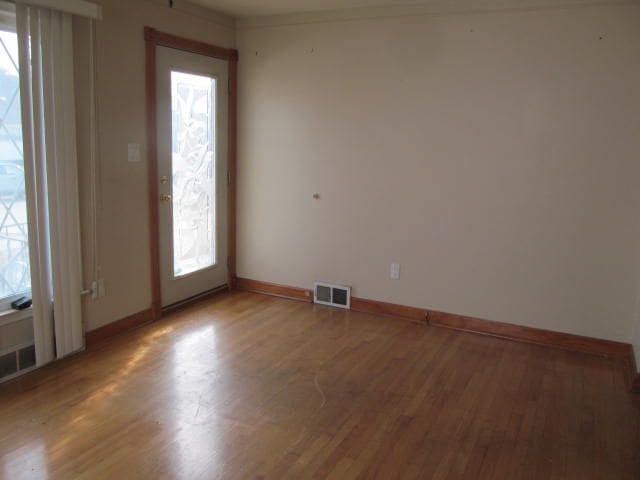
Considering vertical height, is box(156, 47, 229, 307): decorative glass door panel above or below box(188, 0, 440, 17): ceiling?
below

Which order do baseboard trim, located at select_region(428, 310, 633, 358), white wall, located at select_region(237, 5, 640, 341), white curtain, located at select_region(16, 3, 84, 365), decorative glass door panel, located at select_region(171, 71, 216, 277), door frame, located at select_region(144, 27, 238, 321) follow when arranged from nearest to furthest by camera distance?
1. white curtain, located at select_region(16, 3, 84, 365)
2. white wall, located at select_region(237, 5, 640, 341)
3. baseboard trim, located at select_region(428, 310, 633, 358)
4. door frame, located at select_region(144, 27, 238, 321)
5. decorative glass door panel, located at select_region(171, 71, 216, 277)

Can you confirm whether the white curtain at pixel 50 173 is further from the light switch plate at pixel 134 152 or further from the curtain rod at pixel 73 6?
the light switch plate at pixel 134 152

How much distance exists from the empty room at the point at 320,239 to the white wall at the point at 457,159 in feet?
0.05

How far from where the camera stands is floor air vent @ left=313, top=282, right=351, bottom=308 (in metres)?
4.55

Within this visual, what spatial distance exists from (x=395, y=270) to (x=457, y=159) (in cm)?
100

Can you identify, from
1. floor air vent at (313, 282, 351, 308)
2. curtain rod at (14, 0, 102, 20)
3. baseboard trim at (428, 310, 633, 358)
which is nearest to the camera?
curtain rod at (14, 0, 102, 20)

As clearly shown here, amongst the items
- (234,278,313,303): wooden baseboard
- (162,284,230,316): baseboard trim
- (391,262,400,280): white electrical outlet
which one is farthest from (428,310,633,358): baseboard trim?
(162,284,230,316): baseboard trim

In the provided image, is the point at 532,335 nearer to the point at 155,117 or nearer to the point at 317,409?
the point at 317,409

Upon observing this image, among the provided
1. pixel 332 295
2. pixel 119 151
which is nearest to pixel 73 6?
pixel 119 151

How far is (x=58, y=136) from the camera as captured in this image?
316cm

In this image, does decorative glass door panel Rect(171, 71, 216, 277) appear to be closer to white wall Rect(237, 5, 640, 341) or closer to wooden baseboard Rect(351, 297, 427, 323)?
white wall Rect(237, 5, 640, 341)

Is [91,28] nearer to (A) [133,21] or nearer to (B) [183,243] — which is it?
(A) [133,21]

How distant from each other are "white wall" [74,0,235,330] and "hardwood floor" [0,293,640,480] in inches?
13.2

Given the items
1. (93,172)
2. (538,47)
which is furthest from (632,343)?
(93,172)
